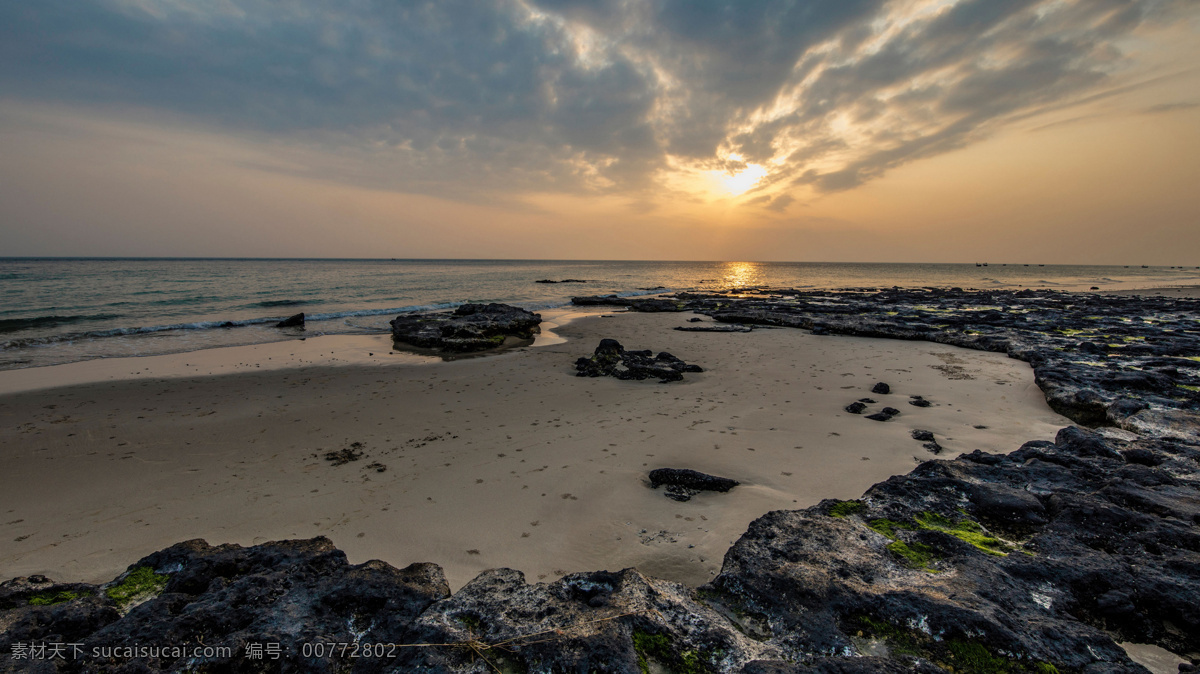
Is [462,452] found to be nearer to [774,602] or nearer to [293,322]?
[774,602]

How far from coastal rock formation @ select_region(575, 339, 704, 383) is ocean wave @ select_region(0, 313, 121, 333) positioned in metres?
24.2

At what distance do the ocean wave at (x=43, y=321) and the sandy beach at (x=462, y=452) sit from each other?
11264mm

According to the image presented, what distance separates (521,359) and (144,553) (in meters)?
8.87

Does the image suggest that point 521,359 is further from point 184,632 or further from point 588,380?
point 184,632

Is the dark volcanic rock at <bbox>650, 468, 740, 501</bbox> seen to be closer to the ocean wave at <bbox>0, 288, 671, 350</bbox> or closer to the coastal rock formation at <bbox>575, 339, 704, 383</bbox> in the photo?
the coastal rock formation at <bbox>575, 339, 704, 383</bbox>

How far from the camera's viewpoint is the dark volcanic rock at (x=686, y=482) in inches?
196

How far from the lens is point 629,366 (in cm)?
1055

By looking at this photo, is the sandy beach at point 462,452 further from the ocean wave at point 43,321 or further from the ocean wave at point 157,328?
the ocean wave at point 43,321

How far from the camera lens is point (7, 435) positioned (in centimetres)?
710

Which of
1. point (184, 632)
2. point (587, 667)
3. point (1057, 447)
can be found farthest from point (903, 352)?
point (184, 632)

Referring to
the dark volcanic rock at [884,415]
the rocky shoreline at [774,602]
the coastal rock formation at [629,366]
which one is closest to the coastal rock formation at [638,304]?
the coastal rock formation at [629,366]

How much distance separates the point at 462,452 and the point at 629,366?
16.8ft

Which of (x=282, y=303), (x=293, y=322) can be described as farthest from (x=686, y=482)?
(x=282, y=303)

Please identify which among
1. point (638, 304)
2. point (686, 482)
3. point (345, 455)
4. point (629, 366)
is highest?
point (638, 304)
